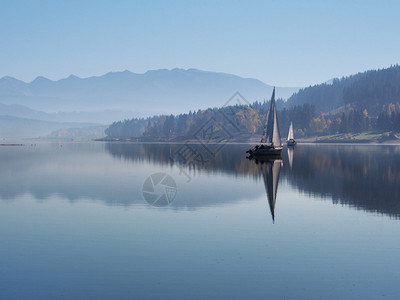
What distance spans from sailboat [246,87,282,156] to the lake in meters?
60.4

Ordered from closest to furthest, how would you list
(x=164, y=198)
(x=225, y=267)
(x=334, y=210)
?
(x=225, y=267), (x=334, y=210), (x=164, y=198)

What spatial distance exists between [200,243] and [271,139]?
9327 centimetres

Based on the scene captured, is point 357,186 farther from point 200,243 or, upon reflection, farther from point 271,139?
point 271,139

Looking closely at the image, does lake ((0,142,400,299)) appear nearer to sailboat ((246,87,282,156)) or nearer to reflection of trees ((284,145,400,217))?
reflection of trees ((284,145,400,217))

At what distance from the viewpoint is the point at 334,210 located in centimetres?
3884

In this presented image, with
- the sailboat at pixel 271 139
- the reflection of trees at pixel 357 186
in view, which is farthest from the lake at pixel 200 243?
the sailboat at pixel 271 139

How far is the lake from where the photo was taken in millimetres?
20328

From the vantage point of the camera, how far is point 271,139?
118625 mm

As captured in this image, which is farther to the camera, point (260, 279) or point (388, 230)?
point (388, 230)

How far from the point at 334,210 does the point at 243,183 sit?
21.0 meters

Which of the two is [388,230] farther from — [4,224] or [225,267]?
[4,224]

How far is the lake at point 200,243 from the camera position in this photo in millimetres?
20328

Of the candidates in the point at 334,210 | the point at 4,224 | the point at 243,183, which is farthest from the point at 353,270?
the point at 243,183

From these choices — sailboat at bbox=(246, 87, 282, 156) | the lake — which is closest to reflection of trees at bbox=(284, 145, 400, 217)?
the lake
